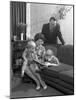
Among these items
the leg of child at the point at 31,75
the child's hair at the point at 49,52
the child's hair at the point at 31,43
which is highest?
the child's hair at the point at 31,43

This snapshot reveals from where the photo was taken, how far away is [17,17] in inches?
105

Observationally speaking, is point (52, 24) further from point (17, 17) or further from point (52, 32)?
point (17, 17)

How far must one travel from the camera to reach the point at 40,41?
2777 millimetres

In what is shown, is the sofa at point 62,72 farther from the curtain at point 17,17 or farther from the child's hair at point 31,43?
the curtain at point 17,17

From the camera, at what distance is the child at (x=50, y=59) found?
2.81 metres

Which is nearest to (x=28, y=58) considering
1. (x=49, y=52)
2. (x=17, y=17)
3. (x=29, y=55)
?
(x=29, y=55)

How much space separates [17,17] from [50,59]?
0.67 metres

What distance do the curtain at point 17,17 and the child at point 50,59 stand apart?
431 millimetres

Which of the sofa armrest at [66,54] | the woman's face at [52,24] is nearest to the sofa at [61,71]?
the sofa armrest at [66,54]

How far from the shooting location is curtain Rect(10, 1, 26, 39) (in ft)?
8.73

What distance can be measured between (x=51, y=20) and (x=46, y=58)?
0.48 m

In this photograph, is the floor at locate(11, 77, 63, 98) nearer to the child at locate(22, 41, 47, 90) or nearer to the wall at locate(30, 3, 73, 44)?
the child at locate(22, 41, 47, 90)
